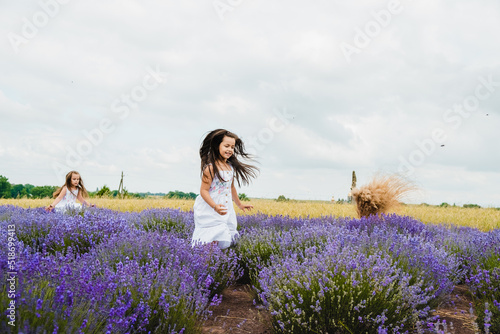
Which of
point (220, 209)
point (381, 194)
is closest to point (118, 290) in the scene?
point (220, 209)

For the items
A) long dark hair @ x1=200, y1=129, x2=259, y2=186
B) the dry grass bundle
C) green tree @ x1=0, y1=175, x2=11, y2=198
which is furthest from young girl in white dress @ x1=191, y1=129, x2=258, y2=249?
→ green tree @ x1=0, y1=175, x2=11, y2=198

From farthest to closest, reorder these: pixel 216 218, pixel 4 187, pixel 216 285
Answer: pixel 4 187 < pixel 216 218 < pixel 216 285

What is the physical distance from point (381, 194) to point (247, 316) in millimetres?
4850

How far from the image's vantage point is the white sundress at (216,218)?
4438mm

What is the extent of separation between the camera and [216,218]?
4.46 metres

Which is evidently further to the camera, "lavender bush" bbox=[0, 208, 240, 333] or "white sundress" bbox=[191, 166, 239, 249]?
"white sundress" bbox=[191, 166, 239, 249]

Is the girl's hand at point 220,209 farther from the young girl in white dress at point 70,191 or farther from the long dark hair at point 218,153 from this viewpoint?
the young girl in white dress at point 70,191

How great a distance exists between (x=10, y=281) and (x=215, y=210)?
2.50 meters

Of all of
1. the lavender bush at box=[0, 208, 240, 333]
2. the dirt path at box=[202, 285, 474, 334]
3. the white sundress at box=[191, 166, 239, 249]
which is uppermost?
the white sundress at box=[191, 166, 239, 249]

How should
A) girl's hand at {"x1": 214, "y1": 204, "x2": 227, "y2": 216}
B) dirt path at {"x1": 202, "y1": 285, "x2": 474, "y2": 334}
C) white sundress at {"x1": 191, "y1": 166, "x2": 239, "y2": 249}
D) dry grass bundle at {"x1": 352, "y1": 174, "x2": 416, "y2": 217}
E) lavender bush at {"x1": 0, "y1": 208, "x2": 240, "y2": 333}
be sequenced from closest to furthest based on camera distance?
lavender bush at {"x1": 0, "y1": 208, "x2": 240, "y2": 333}
dirt path at {"x1": 202, "y1": 285, "x2": 474, "y2": 334}
girl's hand at {"x1": 214, "y1": 204, "x2": 227, "y2": 216}
white sundress at {"x1": 191, "y1": 166, "x2": 239, "y2": 249}
dry grass bundle at {"x1": 352, "y1": 174, "x2": 416, "y2": 217}

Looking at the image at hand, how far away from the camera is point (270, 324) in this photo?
2996mm

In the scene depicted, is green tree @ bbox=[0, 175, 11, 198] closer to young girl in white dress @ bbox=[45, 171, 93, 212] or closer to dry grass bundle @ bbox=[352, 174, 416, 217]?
young girl in white dress @ bbox=[45, 171, 93, 212]

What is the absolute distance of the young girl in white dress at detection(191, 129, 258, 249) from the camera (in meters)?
4.43

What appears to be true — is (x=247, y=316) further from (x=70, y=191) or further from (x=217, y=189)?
(x=70, y=191)
